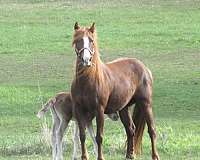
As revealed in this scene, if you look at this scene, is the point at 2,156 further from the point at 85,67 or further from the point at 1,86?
the point at 1,86

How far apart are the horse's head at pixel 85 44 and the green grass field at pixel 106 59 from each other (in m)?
2.29

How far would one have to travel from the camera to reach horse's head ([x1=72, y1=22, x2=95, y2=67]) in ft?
34.7

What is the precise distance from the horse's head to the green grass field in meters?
2.29

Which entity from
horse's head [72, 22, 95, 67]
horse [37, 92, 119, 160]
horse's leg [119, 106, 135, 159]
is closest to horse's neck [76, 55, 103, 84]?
horse's head [72, 22, 95, 67]

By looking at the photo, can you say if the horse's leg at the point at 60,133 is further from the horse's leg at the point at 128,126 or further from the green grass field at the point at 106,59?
the horse's leg at the point at 128,126

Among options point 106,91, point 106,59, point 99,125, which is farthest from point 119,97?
point 106,59

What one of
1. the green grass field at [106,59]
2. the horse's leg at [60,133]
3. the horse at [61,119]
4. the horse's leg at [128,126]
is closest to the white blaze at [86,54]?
A: the horse at [61,119]

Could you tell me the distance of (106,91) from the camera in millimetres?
11188

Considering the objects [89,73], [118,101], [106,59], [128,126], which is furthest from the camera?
[106,59]

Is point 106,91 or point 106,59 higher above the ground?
point 106,91

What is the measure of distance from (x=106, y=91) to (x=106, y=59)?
15.9 m

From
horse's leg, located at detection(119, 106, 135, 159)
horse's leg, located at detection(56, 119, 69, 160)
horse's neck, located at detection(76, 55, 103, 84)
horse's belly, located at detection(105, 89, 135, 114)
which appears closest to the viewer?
horse's neck, located at detection(76, 55, 103, 84)

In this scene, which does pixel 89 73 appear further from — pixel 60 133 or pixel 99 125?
pixel 60 133

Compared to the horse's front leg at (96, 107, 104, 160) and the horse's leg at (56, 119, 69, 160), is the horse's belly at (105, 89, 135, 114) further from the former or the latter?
the horse's leg at (56, 119, 69, 160)
